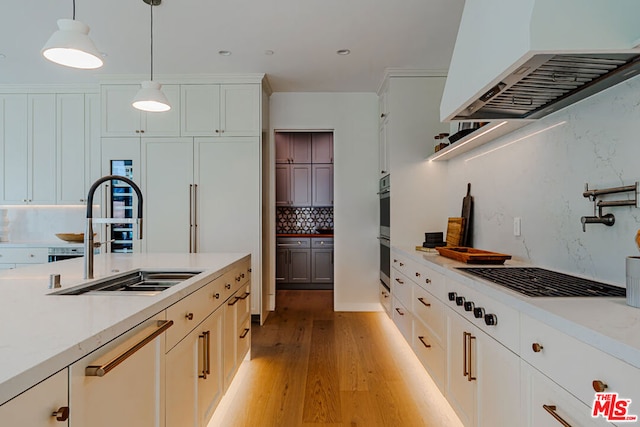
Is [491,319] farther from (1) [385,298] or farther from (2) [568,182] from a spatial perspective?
(1) [385,298]

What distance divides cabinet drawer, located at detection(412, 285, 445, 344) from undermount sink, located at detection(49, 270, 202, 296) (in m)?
1.44

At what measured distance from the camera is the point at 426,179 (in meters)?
3.75

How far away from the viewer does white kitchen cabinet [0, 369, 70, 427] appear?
61 cm

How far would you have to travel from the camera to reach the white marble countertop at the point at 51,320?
679mm

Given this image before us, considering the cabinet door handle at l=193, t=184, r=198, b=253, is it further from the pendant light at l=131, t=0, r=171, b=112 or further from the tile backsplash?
the tile backsplash

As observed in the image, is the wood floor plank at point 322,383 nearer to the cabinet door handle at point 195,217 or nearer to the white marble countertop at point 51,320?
the white marble countertop at point 51,320

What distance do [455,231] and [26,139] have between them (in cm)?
475

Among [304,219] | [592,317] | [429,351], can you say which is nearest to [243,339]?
[429,351]

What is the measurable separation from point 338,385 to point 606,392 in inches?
74.6

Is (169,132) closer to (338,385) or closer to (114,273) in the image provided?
(114,273)

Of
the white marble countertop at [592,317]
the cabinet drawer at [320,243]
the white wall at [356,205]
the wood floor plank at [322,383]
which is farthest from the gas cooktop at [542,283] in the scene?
the cabinet drawer at [320,243]

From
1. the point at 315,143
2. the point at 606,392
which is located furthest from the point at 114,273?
the point at 315,143

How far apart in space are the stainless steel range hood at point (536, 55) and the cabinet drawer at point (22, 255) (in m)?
4.26

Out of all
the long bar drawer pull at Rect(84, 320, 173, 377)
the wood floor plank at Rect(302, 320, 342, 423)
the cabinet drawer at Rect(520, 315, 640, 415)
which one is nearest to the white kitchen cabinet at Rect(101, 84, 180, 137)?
the wood floor plank at Rect(302, 320, 342, 423)
